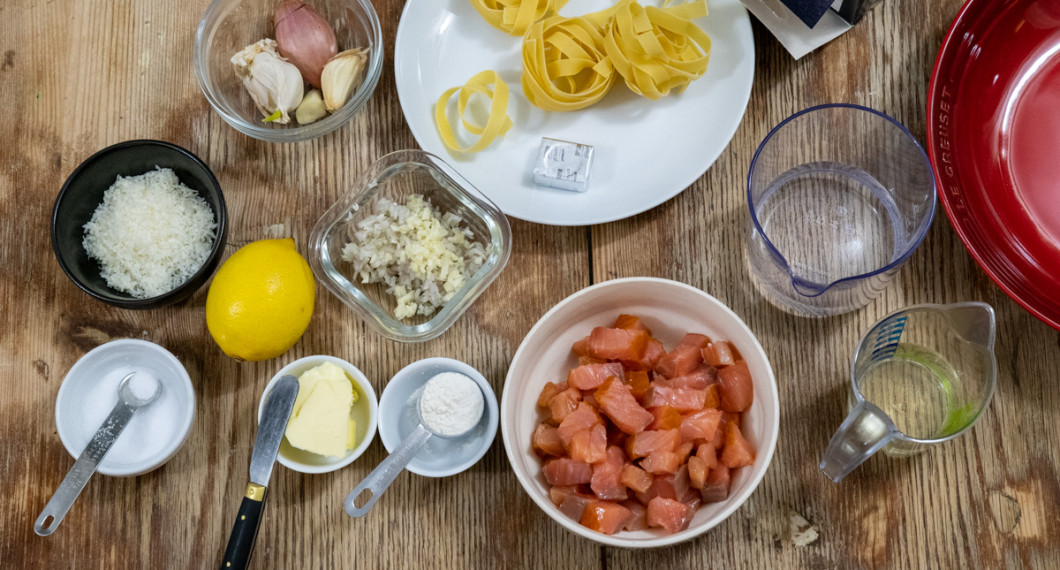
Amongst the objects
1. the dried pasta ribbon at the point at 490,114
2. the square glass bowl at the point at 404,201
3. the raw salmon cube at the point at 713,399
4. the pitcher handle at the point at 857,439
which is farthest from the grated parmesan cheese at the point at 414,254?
the pitcher handle at the point at 857,439

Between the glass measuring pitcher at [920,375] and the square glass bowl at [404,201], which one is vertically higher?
the square glass bowl at [404,201]

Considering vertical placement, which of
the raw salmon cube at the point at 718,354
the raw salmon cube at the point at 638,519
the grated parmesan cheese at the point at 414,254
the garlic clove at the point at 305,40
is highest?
the garlic clove at the point at 305,40

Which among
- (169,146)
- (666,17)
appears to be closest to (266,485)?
(169,146)

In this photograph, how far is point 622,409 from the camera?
1.20 meters

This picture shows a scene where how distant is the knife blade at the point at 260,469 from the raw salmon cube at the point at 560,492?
44 centimetres

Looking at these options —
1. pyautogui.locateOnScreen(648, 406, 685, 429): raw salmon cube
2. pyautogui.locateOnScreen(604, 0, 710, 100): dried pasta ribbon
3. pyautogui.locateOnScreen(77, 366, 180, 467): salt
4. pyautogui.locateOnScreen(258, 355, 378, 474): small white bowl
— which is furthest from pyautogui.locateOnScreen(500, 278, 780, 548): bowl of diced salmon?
pyautogui.locateOnScreen(77, 366, 180, 467): salt

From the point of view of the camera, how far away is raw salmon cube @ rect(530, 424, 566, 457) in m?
1.25

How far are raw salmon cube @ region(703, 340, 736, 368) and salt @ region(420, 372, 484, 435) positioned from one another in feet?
1.25

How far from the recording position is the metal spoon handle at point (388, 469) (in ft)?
3.99

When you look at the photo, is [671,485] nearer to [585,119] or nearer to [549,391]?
[549,391]

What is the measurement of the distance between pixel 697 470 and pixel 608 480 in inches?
5.3

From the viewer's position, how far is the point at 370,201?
1.38m

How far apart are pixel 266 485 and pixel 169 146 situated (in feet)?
1.95

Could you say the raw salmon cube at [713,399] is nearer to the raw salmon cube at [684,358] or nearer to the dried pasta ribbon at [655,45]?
the raw salmon cube at [684,358]
